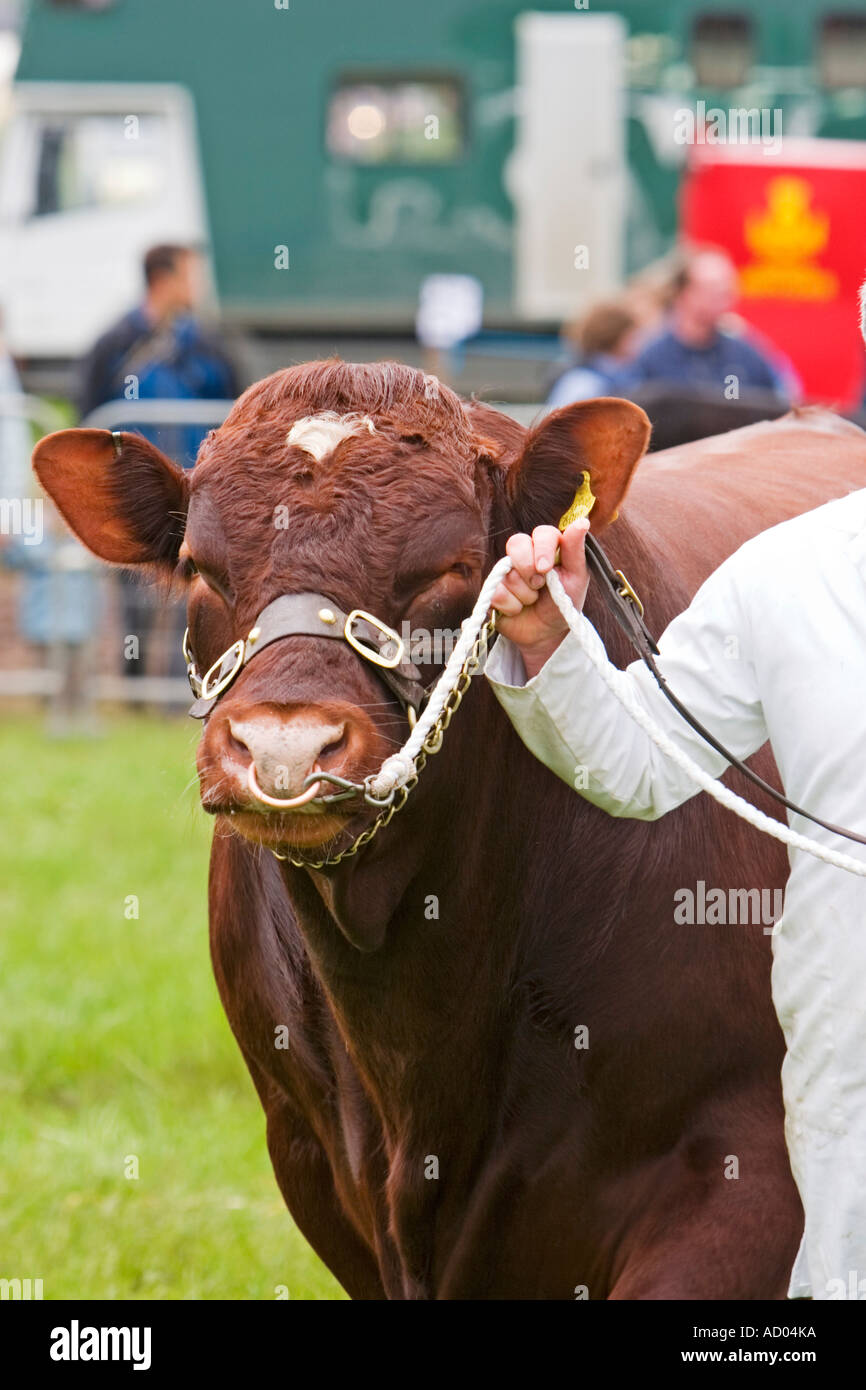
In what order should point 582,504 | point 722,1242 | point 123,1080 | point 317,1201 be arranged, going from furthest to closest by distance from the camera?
1. point 123,1080
2. point 317,1201
3. point 722,1242
4. point 582,504

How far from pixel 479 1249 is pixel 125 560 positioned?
1.33 metres

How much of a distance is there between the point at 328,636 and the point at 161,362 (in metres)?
9.69

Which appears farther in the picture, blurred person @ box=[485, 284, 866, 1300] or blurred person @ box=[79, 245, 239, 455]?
blurred person @ box=[79, 245, 239, 455]

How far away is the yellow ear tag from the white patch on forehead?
33cm

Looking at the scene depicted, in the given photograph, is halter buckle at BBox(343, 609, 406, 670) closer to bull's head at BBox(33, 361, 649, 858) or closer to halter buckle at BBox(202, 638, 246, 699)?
bull's head at BBox(33, 361, 649, 858)

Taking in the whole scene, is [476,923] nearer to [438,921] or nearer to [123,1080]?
[438,921]

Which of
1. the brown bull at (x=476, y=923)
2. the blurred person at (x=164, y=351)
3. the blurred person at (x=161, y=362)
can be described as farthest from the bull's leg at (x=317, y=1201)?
the blurred person at (x=164, y=351)

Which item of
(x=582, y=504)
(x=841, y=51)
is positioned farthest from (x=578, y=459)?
(x=841, y=51)

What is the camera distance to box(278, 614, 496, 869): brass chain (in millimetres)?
3021

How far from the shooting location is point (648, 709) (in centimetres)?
315

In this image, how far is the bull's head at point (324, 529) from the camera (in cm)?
286

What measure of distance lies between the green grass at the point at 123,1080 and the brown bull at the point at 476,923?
15.5 inches

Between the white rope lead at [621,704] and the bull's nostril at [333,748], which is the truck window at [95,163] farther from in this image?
the bull's nostril at [333,748]

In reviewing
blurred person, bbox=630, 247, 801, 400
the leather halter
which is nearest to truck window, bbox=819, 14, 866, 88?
blurred person, bbox=630, 247, 801, 400
